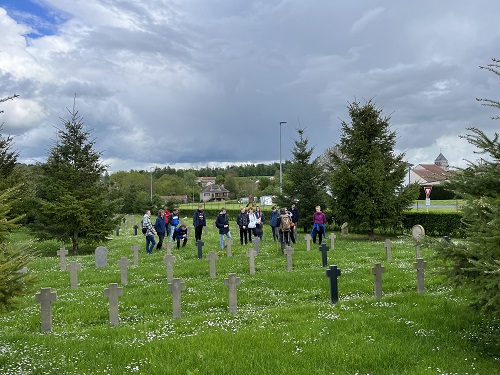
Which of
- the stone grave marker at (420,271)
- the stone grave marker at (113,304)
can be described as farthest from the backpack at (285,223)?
the stone grave marker at (113,304)

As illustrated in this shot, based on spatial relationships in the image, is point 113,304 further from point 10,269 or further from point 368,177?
point 368,177

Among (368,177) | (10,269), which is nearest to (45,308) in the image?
(10,269)

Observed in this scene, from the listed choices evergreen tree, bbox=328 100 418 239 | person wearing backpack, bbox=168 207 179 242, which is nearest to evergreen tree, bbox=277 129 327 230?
evergreen tree, bbox=328 100 418 239

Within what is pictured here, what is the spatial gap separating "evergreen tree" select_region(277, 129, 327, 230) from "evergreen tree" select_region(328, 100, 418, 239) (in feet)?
12.2

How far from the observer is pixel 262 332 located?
6.79 metres

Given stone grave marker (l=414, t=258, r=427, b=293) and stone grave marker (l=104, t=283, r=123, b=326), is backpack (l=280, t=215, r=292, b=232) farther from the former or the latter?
stone grave marker (l=104, t=283, r=123, b=326)

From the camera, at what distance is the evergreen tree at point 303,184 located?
28.9 metres

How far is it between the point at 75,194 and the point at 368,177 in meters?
15.1

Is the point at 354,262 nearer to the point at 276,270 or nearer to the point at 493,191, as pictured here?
the point at 276,270

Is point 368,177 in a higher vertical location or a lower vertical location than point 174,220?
higher

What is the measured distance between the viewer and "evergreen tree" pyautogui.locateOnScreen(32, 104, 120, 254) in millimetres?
21008

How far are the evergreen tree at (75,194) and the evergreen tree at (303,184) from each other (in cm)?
1209

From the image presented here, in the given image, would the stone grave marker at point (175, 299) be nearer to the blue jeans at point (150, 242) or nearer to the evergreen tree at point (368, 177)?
the blue jeans at point (150, 242)

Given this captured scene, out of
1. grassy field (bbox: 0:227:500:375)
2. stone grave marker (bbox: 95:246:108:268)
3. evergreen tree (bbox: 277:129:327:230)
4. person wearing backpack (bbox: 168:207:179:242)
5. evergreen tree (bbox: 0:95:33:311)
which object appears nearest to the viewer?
evergreen tree (bbox: 0:95:33:311)
